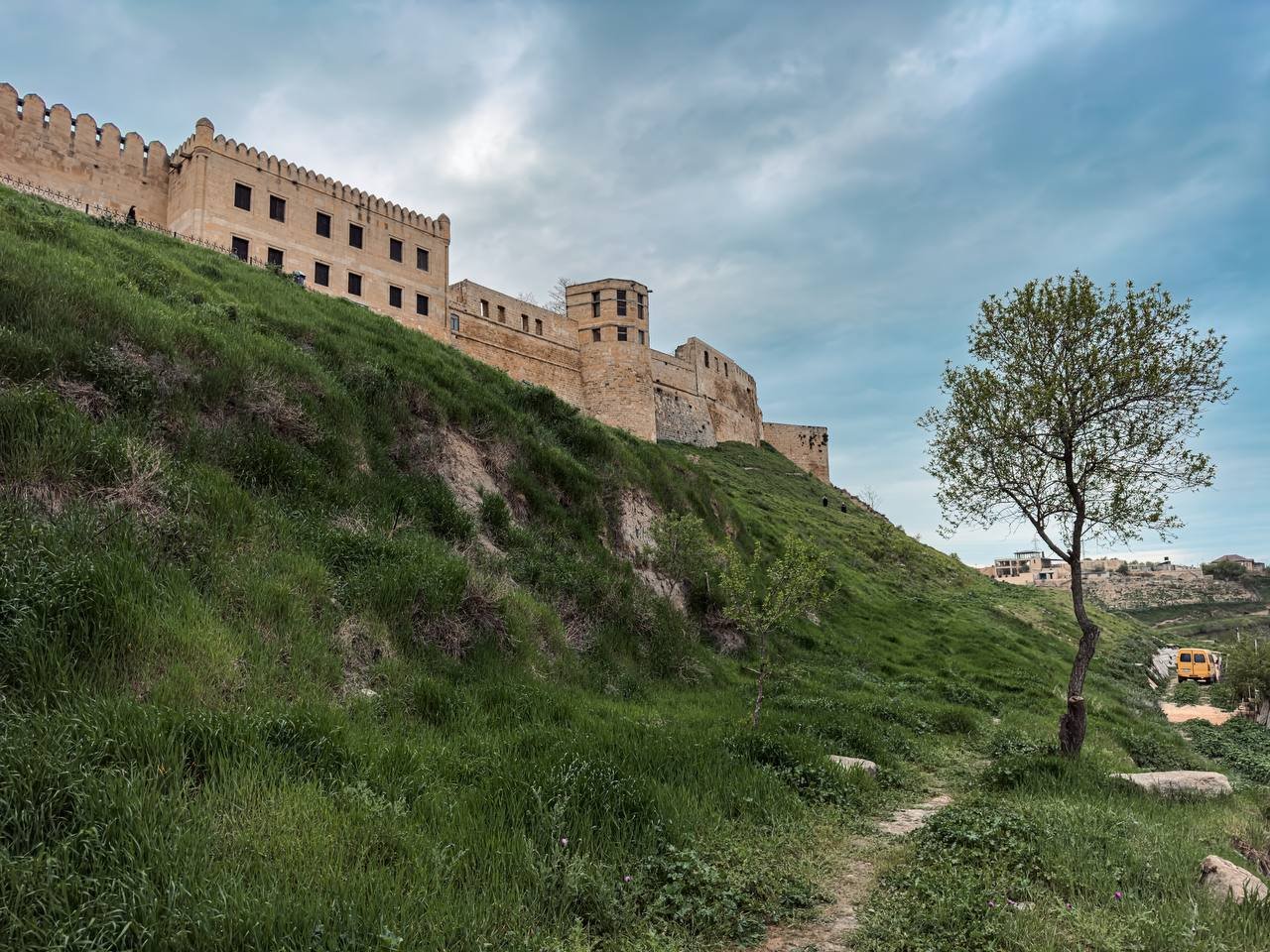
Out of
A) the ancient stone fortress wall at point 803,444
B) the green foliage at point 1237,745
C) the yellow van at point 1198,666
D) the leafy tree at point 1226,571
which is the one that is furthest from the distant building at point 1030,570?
the green foliage at point 1237,745

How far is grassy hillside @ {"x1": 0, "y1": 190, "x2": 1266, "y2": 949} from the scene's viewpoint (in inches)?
155

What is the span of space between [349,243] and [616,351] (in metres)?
21.7

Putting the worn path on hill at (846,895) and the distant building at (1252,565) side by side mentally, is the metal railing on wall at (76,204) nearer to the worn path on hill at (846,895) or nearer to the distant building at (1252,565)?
the worn path on hill at (846,895)

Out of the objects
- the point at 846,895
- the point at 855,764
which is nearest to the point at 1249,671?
the point at 855,764

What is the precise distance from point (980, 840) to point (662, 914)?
323cm

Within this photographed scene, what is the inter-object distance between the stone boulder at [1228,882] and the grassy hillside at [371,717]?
0.79ft

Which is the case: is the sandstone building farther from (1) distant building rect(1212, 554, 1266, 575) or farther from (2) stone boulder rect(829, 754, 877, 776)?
(1) distant building rect(1212, 554, 1266, 575)

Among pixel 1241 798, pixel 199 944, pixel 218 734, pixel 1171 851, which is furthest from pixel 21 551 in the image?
pixel 1241 798

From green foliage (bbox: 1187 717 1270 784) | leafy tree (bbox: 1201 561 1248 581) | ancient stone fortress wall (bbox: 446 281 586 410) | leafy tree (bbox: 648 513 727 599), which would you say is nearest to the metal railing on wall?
ancient stone fortress wall (bbox: 446 281 586 410)

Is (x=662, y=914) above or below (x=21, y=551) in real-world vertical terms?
below

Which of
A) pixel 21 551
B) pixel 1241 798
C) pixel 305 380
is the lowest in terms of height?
pixel 1241 798

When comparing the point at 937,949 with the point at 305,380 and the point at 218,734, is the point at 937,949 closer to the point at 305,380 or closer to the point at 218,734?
the point at 218,734

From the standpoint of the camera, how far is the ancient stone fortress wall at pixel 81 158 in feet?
89.3

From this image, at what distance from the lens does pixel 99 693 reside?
16.6 ft
